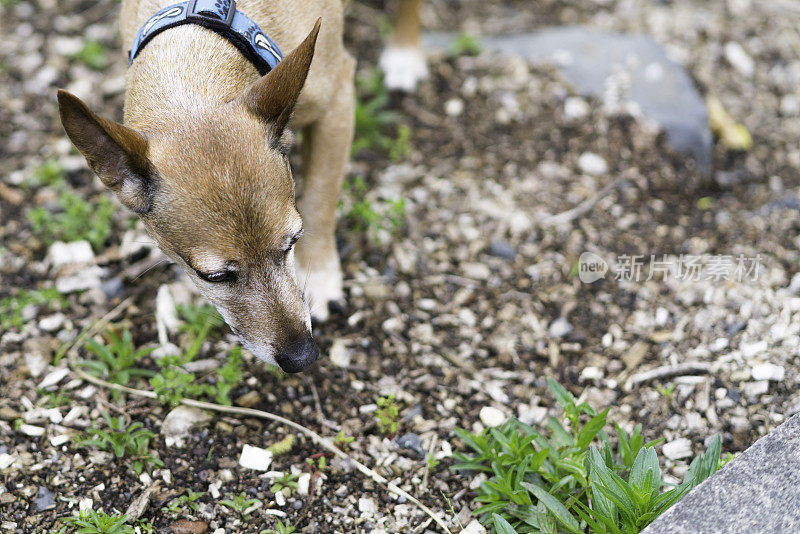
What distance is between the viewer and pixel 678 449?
3244 millimetres

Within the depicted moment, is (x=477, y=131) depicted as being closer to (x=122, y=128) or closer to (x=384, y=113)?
(x=384, y=113)

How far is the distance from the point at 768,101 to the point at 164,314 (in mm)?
4516

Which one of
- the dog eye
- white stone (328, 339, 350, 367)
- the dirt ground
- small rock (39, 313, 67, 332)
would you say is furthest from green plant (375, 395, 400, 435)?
small rock (39, 313, 67, 332)

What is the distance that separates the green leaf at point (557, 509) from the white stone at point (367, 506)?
0.71 meters

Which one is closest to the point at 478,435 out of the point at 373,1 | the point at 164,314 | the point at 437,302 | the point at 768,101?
the point at 437,302

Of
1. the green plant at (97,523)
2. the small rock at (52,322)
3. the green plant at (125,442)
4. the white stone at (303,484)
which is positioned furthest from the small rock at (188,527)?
the small rock at (52,322)

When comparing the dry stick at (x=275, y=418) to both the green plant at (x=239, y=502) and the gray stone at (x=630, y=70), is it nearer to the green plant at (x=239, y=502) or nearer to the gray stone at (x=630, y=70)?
the green plant at (x=239, y=502)

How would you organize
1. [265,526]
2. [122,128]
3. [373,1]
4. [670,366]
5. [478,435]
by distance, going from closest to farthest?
[122,128] < [265,526] < [478,435] < [670,366] < [373,1]

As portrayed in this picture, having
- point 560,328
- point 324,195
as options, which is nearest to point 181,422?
point 324,195

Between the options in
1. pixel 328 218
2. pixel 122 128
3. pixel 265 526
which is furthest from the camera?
pixel 328 218

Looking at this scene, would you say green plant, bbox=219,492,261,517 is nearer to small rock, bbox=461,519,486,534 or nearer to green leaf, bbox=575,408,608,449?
small rock, bbox=461,519,486,534

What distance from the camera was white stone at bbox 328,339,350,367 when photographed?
3668 mm

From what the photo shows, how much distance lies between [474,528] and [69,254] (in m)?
2.76

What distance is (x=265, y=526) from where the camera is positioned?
3006mm
